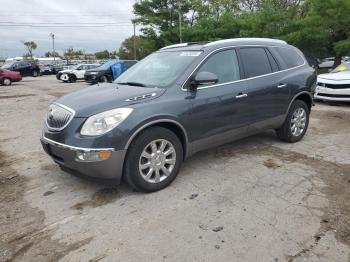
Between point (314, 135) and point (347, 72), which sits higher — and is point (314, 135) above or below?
below

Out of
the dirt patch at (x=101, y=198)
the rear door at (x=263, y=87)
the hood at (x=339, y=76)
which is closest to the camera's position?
the dirt patch at (x=101, y=198)

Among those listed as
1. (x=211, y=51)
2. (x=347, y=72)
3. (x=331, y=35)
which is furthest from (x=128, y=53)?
(x=211, y=51)

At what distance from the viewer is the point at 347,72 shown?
10.2 metres

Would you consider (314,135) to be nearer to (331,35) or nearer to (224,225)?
(224,225)

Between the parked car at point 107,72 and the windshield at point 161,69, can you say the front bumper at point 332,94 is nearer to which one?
the windshield at point 161,69

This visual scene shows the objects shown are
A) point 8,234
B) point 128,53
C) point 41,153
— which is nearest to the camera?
point 8,234

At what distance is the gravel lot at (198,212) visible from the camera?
295 cm

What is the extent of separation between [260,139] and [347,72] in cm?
565

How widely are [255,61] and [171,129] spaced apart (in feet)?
6.29

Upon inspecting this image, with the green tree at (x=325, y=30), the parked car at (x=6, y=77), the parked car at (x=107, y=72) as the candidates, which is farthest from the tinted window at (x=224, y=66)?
the parked car at (x=6, y=77)

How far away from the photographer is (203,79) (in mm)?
4180

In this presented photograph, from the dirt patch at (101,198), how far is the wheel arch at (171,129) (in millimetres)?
667

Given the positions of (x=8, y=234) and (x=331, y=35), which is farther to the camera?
(x=331, y=35)

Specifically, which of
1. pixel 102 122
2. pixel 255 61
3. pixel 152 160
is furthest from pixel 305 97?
pixel 102 122
